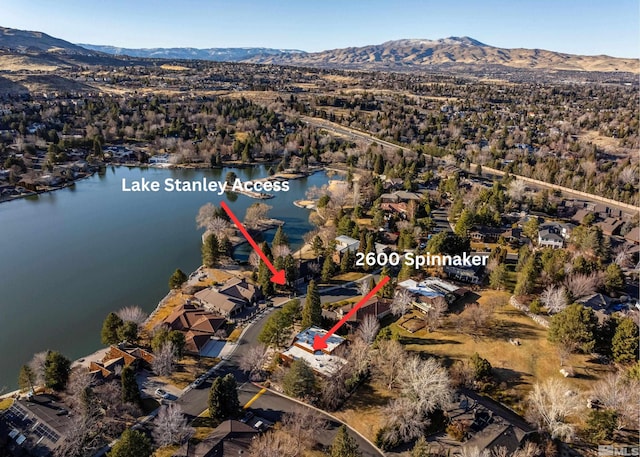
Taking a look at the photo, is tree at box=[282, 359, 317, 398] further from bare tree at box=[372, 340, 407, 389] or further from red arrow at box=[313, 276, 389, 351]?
bare tree at box=[372, 340, 407, 389]

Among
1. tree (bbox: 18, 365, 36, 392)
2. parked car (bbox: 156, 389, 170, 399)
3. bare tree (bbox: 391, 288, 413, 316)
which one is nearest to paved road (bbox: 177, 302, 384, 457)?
parked car (bbox: 156, 389, 170, 399)

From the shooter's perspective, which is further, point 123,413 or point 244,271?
point 244,271

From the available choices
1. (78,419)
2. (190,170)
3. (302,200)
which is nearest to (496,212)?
(302,200)

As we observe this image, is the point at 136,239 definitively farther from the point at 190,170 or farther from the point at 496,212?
the point at 496,212

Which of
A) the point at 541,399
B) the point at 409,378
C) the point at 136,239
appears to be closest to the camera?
the point at 541,399

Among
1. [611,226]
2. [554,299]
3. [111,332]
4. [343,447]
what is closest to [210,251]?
[111,332]

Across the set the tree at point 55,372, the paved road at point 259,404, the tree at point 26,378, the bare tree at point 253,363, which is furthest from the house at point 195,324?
the tree at point 26,378

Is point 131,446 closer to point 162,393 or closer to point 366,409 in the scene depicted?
point 162,393
